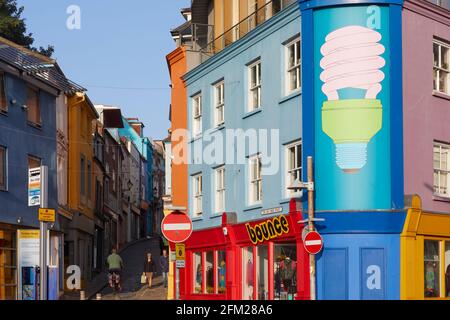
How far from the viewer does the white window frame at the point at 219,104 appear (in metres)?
29.6

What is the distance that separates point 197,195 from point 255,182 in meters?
5.03

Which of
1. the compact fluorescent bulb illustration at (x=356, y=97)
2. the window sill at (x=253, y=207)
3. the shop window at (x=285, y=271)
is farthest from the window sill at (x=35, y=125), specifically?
the compact fluorescent bulb illustration at (x=356, y=97)

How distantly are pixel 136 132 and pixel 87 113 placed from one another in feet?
119

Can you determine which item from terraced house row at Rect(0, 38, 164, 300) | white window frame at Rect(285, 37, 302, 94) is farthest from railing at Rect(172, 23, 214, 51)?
white window frame at Rect(285, 37, 302, 94)

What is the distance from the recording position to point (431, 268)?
23.3 meters

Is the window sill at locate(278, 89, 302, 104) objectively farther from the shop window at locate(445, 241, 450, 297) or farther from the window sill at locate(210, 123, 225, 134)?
the shop window at locate(445, 241, 450, 297)

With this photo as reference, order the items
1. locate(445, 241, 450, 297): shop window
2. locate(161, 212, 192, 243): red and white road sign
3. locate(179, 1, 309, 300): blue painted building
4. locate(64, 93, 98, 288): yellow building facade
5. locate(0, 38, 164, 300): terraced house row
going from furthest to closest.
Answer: locate(64, 93, 98, 288): yellow building facade
locate(0, 38, 164, 300): terraced house row
locate(179, 1, 309, 300): blue painted building
locate(445, 241, 450, 297): shop window
locate(161, 212, 192, 243): red and white road sign

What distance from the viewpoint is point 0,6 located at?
57.5 meters

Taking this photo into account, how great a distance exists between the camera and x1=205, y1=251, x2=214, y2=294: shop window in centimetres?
2973

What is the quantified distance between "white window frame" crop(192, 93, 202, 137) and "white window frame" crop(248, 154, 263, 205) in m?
4.56

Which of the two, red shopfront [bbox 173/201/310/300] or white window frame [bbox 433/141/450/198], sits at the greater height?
white window frame [bbox 433/141/450/198]

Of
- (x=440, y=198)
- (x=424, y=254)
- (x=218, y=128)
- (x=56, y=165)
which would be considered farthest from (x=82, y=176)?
(x=424, y=254)

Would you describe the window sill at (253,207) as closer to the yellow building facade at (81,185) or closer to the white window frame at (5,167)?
the white window frame at (5,167)

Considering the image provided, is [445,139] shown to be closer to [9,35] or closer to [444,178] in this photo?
[444,178]
